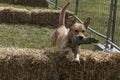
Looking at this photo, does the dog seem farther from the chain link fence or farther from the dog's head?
the chain link fence

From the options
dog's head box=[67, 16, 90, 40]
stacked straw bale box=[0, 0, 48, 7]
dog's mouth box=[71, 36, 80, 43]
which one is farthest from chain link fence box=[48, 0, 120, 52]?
dog's mouth box=[71, 36, 80, 43]

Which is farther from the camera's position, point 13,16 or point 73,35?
point 13,16

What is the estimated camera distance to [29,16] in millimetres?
15297

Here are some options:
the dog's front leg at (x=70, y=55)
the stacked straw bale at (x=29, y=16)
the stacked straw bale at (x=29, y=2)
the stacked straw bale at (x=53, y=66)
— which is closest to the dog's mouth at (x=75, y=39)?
the dog's front leg at (x=70, y=55)

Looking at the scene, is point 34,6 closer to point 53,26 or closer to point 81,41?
point 53,26

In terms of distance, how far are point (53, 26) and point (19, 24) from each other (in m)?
1.31

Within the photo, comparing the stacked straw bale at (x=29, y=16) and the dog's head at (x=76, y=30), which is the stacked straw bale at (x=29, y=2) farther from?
the dog's head at (x=76, y=30)

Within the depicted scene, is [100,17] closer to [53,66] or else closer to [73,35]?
[73,35]

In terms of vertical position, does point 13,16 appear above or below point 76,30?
below

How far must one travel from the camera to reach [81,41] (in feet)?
25.0

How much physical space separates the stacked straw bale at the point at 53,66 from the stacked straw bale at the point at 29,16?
7.27m

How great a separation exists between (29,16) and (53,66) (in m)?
7.76

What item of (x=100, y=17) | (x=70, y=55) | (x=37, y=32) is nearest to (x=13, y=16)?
(x=37, y=32)

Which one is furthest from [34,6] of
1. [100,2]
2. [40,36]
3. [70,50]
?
[70,50]
